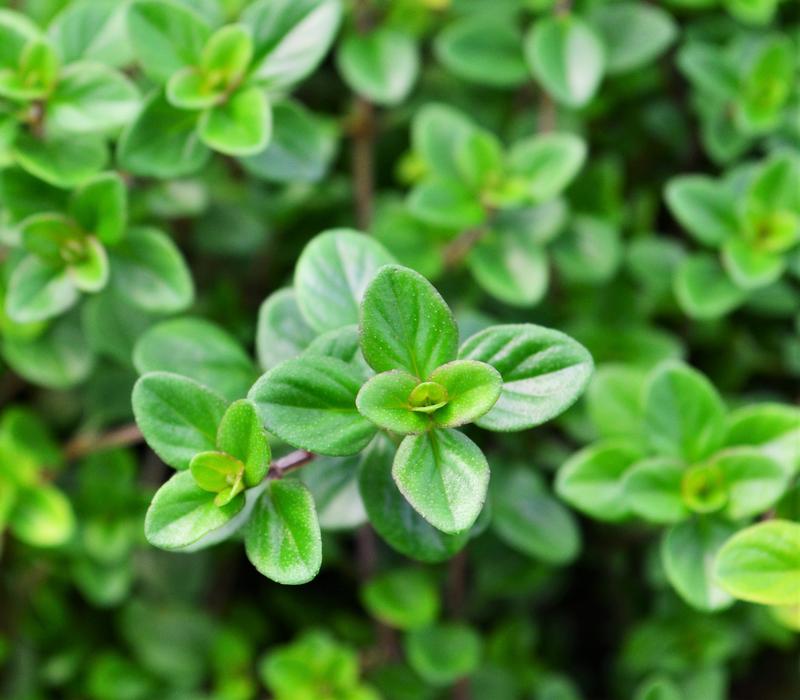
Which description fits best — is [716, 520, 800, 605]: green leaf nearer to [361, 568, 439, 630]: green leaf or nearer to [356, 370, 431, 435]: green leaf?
[356, 370, 431, 435]: green leaf

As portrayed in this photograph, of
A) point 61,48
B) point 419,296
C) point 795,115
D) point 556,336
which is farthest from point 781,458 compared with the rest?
point 61,48

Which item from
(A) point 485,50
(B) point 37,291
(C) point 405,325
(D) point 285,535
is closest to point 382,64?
(A) point 485,50

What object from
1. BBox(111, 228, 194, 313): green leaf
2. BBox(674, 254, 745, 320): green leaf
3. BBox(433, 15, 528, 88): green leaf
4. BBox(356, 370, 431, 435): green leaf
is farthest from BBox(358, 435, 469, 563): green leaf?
BBox(433, 15, 528, 88): green leaf

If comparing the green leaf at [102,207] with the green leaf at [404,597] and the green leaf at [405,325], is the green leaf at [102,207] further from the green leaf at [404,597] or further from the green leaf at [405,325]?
the green leaf at [404,597]

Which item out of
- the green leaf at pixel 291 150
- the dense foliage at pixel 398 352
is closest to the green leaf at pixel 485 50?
the dense foliage at pixel 398 352

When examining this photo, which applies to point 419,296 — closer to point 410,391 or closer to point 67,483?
point 410,391

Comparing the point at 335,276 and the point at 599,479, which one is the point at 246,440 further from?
the point at 599,479
